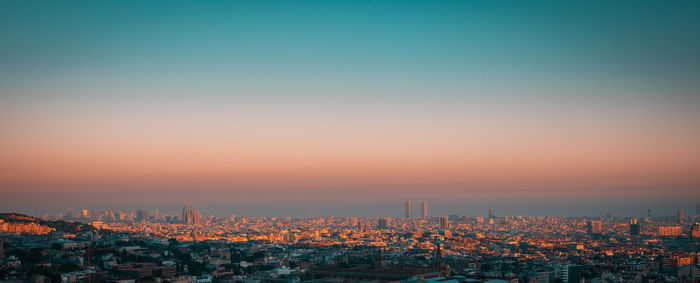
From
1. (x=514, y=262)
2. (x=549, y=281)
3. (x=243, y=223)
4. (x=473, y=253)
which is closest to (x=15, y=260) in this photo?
(x=549, y=281)

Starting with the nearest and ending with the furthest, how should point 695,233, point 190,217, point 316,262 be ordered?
point 316,262, point 695,233, point 190,217

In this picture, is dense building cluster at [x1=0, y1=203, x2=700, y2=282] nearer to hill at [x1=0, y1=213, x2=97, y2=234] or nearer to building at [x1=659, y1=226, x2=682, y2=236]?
hill at [x1=0, y1=213, x2=97, y2=234]

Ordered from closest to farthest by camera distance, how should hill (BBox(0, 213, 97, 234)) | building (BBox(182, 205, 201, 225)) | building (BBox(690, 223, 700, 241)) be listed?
1. hill (BBox(0, 213, 97, 234))
2. building (BBox(690, 223, 700, 241))
3. building (BBox(182, 205, 201, 225))

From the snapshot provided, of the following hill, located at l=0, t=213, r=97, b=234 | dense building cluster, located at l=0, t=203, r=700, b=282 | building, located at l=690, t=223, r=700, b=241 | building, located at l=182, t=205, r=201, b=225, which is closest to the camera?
dense building cluster, located at l=0, t=203, r=700, b=282

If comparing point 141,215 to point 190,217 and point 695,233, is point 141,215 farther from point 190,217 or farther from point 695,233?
point 695,233

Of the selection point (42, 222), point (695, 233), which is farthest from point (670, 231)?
point (42, 222)

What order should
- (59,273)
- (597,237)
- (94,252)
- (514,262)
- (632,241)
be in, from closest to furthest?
(59,273), (94,252), (514,262), (632,241), (597,237)

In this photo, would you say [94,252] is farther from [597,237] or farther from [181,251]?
[597,237]

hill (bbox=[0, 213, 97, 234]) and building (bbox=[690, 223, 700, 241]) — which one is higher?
hill (bbox=[0, 213, 97, 234])

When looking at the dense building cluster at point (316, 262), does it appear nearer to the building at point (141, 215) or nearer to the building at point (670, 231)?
the building at point (670, 231)

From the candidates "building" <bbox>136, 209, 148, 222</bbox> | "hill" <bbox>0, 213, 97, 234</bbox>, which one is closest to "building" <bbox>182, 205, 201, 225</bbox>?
"building" <bbox>136, 209, 148, 222</bbox>

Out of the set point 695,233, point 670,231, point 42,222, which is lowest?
point 670,231
